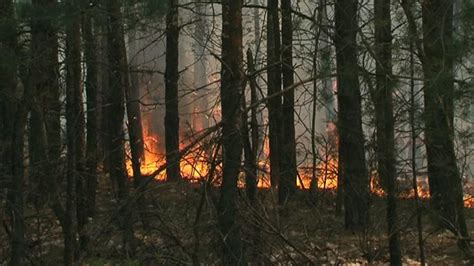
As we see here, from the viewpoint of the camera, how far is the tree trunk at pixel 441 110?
6.78m

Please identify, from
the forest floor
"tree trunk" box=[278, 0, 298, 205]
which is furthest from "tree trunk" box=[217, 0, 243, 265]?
"tree trunk" box=[278, 0, 298, 205]

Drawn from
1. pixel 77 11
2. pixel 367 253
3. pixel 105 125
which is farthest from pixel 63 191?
pixel 105 125

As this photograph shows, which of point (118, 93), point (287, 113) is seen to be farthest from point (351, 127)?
point (287, 113)

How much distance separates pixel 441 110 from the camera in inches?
305

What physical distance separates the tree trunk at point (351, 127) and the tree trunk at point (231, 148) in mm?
1758

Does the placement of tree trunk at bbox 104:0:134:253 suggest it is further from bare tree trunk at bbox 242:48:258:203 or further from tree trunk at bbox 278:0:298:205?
tree trunk at bbox 278:0:298:205

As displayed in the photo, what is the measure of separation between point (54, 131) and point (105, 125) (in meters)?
5.01

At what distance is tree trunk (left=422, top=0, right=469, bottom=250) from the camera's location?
6777 millimetres

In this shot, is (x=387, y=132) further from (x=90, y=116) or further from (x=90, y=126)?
(x=90, y=116)

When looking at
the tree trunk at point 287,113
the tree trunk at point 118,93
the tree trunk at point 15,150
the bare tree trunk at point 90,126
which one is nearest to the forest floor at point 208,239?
the tree trunk at point 118,93

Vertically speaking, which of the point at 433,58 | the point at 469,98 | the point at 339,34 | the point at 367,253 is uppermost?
the point at 339,34

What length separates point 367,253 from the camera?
830 centimetres

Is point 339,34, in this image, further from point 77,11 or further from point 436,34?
point 77,11

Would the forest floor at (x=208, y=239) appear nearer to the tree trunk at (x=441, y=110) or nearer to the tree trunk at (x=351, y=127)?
the tree trunk at (x=351, y=127)
